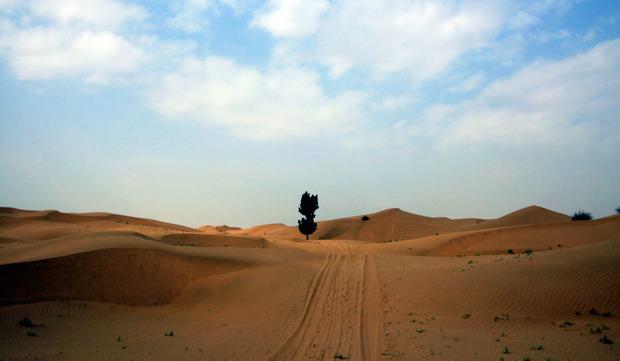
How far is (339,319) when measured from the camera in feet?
42.6

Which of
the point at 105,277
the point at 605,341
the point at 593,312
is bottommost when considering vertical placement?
the point at 605,341

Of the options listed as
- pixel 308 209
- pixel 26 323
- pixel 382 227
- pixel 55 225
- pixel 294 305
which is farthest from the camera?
pixel 382 227

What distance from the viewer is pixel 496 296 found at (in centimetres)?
Answer: 1484

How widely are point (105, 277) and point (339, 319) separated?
8431 millimetres

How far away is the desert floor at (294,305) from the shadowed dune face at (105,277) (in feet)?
0.14

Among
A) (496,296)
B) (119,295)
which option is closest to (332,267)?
(496,296)

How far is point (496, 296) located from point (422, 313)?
295 centimetres

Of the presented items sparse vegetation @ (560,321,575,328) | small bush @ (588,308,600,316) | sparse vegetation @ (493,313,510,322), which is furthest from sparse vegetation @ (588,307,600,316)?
sparse vegetation @ (493,313,510,322)

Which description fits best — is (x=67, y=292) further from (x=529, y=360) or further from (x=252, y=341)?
(x=529, y=360)

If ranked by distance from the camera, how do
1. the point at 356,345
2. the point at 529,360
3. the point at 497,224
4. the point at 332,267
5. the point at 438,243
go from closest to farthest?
1. the point at 529,360
2. the point at 356,345
3. the point at 332,267
4. the point at 438,243
5. the point at 497,224

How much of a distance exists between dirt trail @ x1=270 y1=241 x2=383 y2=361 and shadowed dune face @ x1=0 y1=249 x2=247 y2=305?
5.28 metres

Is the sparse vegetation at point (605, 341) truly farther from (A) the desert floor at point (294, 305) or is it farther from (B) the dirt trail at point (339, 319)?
(B) the dirt trail at point (339, 319)

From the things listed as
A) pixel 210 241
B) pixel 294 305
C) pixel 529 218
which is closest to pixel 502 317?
pixel 294 305

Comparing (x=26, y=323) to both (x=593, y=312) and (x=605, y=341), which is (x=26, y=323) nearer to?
(x=605, y=341)
